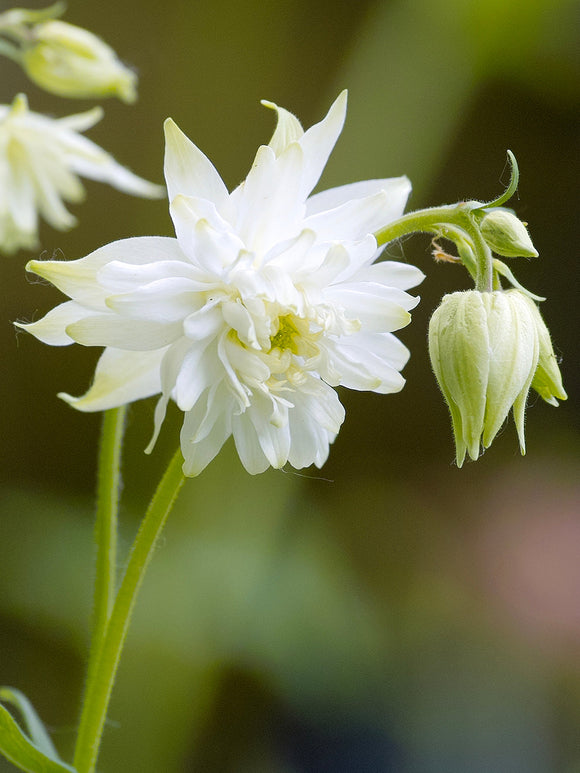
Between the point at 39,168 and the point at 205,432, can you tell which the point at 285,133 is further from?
the point at 39,168

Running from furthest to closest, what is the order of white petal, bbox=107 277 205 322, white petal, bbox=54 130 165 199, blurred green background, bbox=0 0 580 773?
1. blurred green background, bbox=0 0 580 773
2. white petal, bbox=54 130 165 199
3. white petal, bbox=107 277 205 322

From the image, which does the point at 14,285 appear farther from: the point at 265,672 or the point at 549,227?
the point at 549,227

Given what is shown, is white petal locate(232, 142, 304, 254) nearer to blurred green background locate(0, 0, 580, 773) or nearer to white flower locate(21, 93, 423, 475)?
white flower locate(21, 93, 423, 475)

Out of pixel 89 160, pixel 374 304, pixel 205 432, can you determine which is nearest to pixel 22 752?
pixel 205 432

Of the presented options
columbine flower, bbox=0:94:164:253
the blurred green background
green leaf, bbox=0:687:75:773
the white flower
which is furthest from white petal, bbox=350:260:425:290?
the blurred green background

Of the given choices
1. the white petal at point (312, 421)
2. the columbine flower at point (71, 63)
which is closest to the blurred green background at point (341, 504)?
the columbine flower at point (71, 63)

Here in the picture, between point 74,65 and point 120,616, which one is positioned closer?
point 120,616

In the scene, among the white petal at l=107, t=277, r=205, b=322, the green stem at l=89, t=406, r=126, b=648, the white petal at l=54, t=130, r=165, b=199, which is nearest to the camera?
the white petal at l=107, t=277, r=205, b=322
